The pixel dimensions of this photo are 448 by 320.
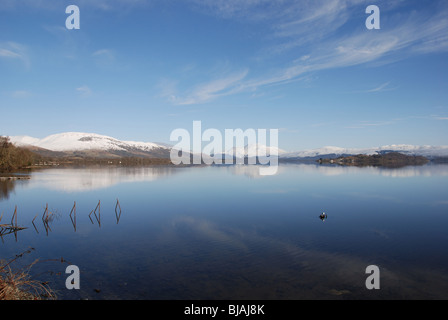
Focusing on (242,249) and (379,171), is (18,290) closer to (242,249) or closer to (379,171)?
(242,249)

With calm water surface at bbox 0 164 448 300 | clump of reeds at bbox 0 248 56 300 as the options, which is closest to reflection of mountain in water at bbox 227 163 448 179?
calm water surface at bbox 0 164 448 300

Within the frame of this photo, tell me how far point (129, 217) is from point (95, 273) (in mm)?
13765

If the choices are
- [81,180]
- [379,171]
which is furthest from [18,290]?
[379,171]

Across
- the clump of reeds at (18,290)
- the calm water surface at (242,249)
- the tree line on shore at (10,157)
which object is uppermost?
the tree line on shore at (10,157)

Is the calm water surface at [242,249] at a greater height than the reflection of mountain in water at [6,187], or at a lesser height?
lesser

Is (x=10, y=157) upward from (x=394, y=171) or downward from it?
upward

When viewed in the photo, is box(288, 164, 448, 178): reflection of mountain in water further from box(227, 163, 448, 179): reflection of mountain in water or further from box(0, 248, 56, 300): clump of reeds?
box(0, 248, 56, 300): clump of reeds

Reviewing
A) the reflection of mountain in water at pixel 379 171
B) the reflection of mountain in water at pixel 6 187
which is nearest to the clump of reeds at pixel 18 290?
the reflection of mountain in water at pixel 6 187

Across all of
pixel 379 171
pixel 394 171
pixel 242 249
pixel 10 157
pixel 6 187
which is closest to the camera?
pixel 242 249

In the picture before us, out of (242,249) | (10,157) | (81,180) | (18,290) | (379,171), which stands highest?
(10,157)

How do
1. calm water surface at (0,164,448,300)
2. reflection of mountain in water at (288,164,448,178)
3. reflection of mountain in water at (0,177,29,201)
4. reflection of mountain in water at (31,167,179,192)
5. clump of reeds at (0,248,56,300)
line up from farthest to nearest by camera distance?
reflection of mountain in water at (288,164,448,178), reflection of mountain in water at (31,167,179,192), reflection of mountain in water at (0,177,29,201), calm water surface at (0,164,448,300), clump of reeds at (0,248,56,300)

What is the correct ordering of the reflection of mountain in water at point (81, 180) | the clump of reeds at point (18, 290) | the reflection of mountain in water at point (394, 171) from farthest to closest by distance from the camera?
1. the reflection of mountain in water at point (394, 171)
2. the reflection of mountain in water at point (81, 180)
3. the clump of reeds at point (18, 290)

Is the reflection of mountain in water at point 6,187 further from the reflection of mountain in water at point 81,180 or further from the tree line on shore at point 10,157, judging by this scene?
the tree line on shore at point 10,157
